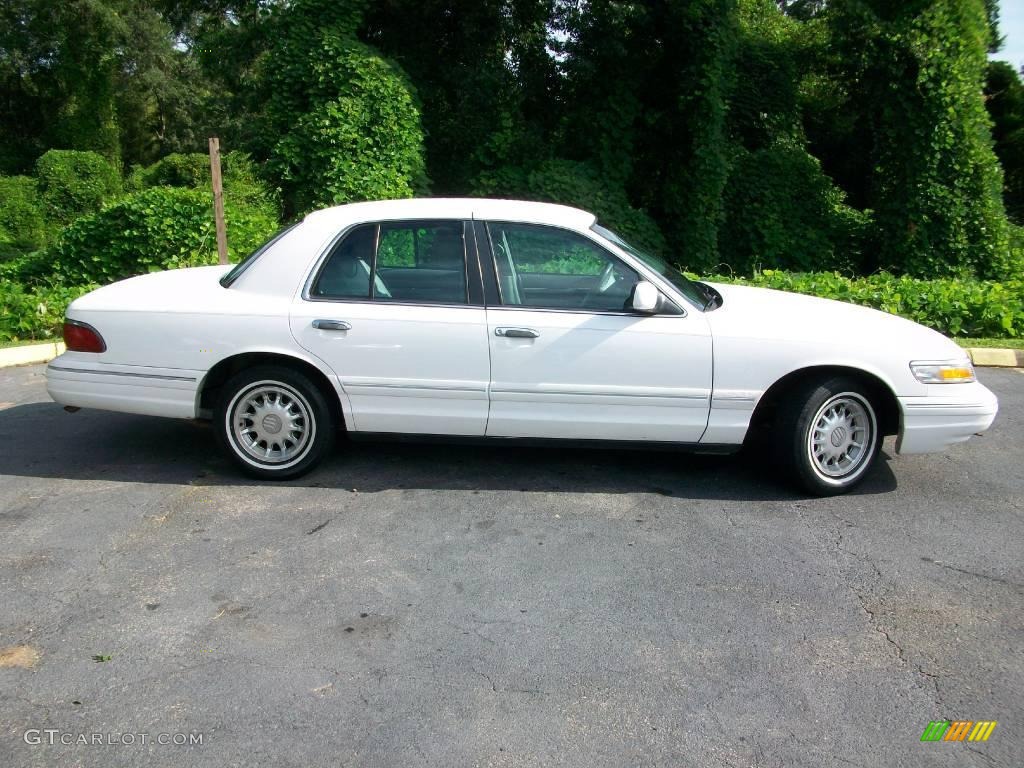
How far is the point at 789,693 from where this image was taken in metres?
3.35

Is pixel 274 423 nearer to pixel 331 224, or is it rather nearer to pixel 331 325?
pixel 331 325

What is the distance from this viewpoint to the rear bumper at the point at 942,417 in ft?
16.8

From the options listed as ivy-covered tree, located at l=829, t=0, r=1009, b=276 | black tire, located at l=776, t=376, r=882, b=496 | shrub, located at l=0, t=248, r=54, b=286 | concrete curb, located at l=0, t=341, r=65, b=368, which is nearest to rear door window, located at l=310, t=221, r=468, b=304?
black tire, located at l=776, t=376, r=882, b=496

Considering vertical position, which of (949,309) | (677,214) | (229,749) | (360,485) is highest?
(677,214)

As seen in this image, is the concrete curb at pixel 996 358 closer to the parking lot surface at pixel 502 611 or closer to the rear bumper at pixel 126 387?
the parking lot surface at pixel 502 611

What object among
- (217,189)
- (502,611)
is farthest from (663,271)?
(217,189)

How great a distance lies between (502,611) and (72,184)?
29.3 metres

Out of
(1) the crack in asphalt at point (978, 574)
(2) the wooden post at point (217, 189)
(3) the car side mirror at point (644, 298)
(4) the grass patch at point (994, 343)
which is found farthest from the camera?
(2) the wooden post at point (217, 189)

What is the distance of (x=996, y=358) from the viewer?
871 centimetres

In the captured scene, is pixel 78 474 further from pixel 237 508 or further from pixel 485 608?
pixel 485 608

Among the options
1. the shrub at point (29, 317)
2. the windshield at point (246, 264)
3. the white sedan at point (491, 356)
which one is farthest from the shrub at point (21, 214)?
the white sedan at point (491, 356)

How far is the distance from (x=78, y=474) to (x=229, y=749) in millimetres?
3048

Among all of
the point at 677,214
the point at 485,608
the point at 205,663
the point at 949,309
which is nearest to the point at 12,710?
the point at 205,663

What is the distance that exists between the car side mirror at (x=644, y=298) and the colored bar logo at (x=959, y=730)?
8.25ft
